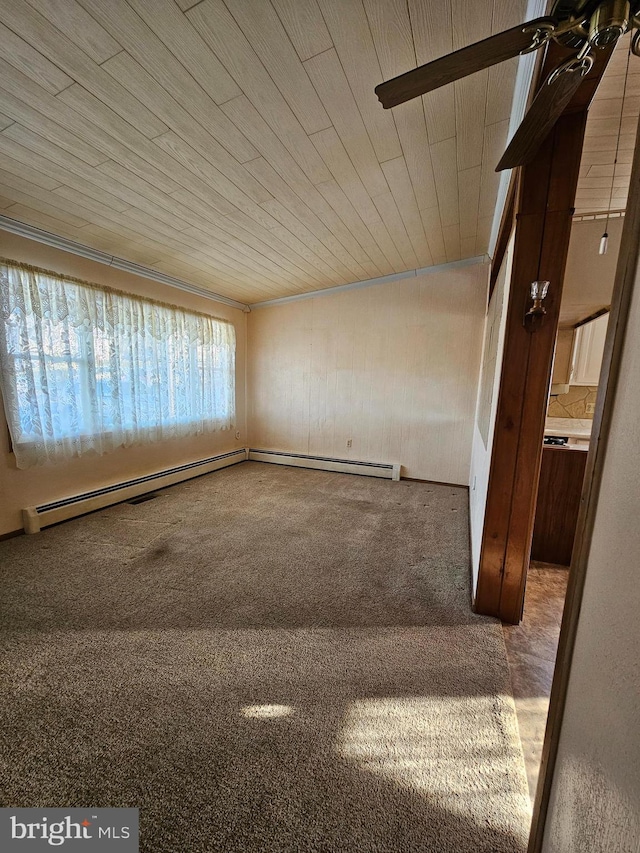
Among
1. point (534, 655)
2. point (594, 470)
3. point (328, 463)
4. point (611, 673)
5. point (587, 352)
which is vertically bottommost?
point (534, 655)

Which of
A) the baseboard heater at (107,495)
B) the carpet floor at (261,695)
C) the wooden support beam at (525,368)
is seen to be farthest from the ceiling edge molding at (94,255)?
the wooden support beam at (525,368)

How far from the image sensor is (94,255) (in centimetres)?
292

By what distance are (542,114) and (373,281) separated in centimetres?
332

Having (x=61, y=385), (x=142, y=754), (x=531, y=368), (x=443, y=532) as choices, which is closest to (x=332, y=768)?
(x=142, y=754)

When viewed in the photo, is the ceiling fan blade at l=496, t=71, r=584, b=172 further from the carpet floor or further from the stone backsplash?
the stone backsplash

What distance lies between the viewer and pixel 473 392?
3896mm

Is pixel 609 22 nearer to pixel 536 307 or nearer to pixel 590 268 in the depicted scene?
pixel 536 307

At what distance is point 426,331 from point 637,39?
3.41 m

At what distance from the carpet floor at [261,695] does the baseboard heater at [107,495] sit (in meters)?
0.20

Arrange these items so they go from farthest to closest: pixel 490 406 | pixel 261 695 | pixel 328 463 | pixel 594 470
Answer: pixel 328 463
pixel 490 406
pixel 261 695
pixel 594 470

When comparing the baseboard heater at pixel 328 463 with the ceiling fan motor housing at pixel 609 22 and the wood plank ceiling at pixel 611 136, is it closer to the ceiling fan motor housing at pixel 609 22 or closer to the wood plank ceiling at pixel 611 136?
the wood plank ceiling at pixel 611 136

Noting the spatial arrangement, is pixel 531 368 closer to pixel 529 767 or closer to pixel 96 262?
pixel 529 767

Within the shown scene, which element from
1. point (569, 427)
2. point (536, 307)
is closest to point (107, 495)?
point (536, 307)

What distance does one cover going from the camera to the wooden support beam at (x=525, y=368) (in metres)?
1.48
